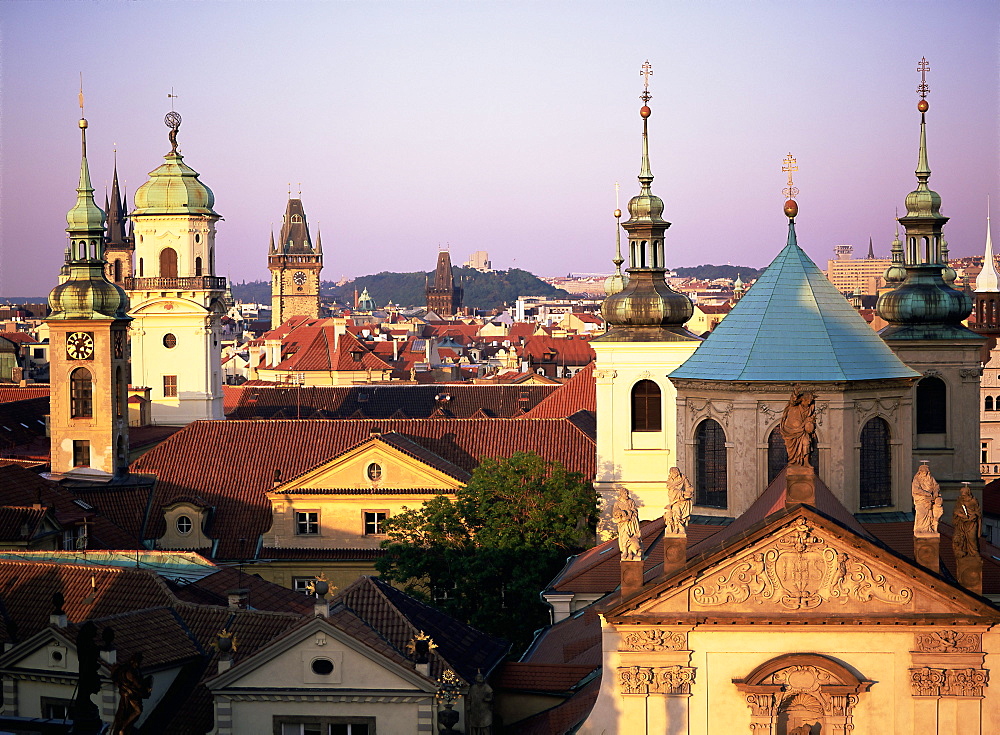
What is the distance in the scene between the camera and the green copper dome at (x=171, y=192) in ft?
300

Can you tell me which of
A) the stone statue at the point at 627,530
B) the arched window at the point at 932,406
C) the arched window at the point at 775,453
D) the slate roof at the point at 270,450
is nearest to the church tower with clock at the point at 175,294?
the slate roof at the point at 270,450

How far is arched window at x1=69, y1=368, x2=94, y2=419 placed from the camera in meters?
73.9

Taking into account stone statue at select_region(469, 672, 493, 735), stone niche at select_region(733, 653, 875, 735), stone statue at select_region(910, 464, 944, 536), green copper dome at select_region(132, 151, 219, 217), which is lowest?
stone statue at select_region(469, 672, 493, 735)

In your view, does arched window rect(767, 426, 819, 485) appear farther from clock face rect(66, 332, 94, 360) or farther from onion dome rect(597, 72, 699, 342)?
clock face rect(66, 332, 94, 360)

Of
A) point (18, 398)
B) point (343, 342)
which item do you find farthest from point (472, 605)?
point (343, 342)

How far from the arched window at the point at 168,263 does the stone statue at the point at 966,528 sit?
64289 millimetres

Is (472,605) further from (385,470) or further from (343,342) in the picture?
(343,342)

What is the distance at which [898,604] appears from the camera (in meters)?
29.2

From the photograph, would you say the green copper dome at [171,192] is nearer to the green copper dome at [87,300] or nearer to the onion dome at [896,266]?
the green copper dome at [87,300]

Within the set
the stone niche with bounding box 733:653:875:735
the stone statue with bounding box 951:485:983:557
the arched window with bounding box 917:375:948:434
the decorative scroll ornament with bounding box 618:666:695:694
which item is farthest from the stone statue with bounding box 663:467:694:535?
the arched window with bounding box 917:375:948:434

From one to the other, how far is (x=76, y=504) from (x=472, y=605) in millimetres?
18623

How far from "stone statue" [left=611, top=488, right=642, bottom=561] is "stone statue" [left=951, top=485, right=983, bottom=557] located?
A: 17.9 ft

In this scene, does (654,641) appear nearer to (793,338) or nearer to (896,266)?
(793,338)

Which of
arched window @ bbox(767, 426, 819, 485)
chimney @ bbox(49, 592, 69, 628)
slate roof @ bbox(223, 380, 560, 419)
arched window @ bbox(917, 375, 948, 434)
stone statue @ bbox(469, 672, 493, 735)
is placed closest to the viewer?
stone statue @ bbox(469, 672, 493, 735)
